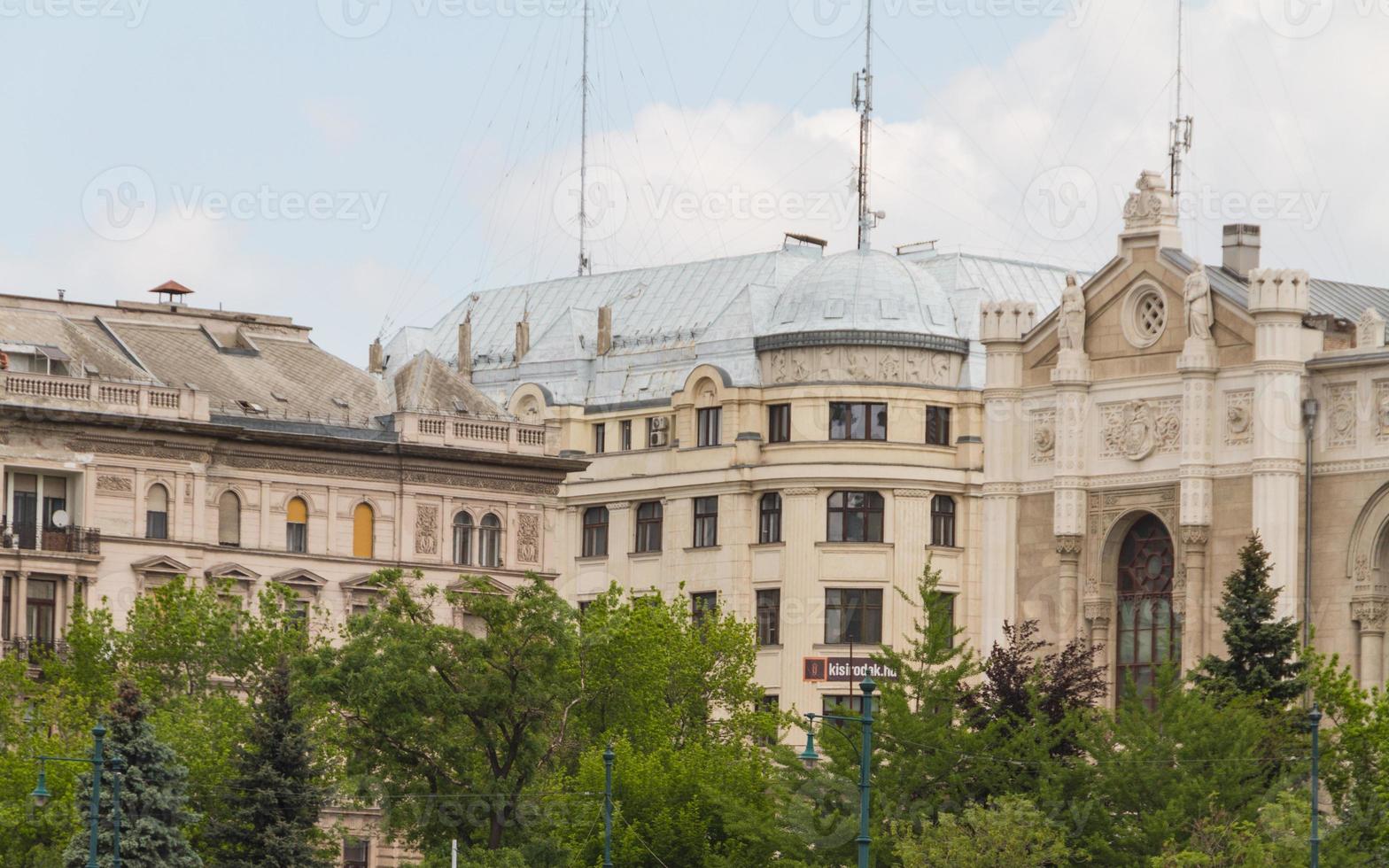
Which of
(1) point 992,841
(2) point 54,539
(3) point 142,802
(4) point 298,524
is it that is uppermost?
(4) point 298,524

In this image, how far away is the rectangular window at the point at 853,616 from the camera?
12588 cm

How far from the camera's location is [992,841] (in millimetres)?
78250

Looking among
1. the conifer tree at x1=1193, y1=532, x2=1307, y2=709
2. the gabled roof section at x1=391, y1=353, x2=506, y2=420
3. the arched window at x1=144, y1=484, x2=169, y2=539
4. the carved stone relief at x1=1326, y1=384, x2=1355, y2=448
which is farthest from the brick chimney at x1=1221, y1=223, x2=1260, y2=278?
the arched window at x1=144, y1=484, x2=169, y2=539

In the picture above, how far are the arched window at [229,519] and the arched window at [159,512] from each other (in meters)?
2.06

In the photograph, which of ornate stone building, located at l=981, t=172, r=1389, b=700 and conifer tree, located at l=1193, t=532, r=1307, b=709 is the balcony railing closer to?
ornate stone building, located at l=981, t=172, r=1389, b=700

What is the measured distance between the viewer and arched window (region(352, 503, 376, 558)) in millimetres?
117375

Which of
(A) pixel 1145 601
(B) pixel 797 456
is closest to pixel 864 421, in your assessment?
(B) pixel 797 456

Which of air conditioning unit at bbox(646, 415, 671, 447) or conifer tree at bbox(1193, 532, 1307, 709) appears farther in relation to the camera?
air conditioning unit at bbox(646, 415, 671, 447)

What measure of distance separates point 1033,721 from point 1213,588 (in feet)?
62.4

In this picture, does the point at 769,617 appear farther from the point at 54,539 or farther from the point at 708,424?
the point at 54,539

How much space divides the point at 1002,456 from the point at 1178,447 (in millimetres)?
5745

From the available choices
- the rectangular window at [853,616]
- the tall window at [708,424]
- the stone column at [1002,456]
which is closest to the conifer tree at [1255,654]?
the stone column at [1002,456]

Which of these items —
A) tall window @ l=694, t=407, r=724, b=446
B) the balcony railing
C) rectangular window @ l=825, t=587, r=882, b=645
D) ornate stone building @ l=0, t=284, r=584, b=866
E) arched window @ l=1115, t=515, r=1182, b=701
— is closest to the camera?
arched window @ l=1115, t=515, r=1182, b=701

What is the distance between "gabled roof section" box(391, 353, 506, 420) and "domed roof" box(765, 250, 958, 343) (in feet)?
37.3
